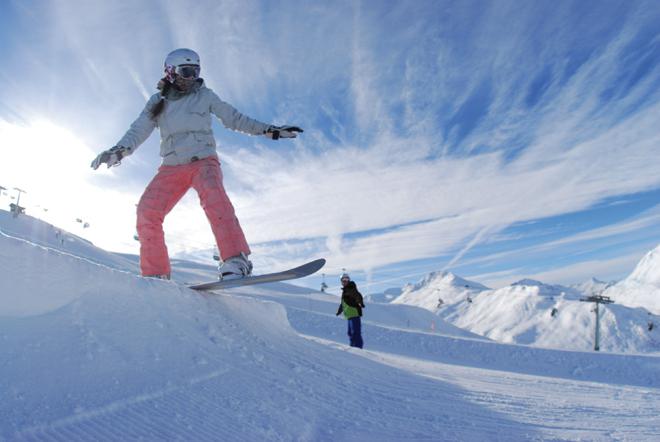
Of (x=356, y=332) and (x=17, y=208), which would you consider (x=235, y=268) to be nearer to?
(x=356, y=332)

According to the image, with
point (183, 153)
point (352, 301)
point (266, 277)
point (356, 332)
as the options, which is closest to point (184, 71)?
point (183, 153)

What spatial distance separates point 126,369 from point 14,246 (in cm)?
88

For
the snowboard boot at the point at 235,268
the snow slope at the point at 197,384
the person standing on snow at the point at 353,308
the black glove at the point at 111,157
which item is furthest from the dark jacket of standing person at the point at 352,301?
the black glove at the point at 111,157

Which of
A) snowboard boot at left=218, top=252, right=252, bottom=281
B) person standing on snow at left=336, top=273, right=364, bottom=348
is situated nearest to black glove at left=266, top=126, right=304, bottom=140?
snowboard boot at left=218, top=252, right=252, bottom=281

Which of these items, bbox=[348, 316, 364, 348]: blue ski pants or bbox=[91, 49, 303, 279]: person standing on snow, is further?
bbox=[348, 316, 364, 348]: blue ski pants

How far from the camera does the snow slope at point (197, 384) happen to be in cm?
174

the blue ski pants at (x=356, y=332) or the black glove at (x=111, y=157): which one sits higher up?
the black glove at (x=111, y=157)

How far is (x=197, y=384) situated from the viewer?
7.26 feet

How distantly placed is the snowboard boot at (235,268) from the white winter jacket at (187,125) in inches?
40.9

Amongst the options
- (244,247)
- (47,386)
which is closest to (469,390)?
(244,247)

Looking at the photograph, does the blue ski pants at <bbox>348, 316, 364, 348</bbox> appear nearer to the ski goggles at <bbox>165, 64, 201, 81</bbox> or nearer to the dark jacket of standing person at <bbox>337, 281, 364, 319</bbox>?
the dark jacket of standing person at <bbox>337, 281, 364, 319</bbox>

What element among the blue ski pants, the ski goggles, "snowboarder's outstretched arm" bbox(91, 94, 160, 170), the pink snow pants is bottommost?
the blue ski pants

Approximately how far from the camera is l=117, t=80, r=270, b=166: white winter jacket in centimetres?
394

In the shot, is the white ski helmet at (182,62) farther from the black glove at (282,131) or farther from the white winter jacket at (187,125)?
the black glove at (282,131)
